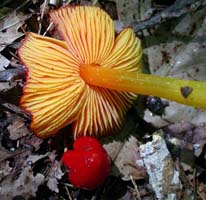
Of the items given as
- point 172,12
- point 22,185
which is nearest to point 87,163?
point 22,185

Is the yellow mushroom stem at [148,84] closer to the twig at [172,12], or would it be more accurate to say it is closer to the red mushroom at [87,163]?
the red mushroom at [87,163]

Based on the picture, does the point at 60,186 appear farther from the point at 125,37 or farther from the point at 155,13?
the point at 155,13

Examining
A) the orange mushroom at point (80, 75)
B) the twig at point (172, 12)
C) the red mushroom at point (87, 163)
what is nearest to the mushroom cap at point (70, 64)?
the orange mushroom at point (80, 75)

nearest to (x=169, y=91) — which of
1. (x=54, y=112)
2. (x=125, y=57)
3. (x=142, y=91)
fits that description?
(x=142, y=91)

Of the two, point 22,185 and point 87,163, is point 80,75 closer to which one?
point 87,163

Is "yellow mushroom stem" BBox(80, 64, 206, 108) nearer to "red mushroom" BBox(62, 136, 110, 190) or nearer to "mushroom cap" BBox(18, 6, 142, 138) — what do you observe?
"mushroom cap" BBox(18, 6, 142, 138)
